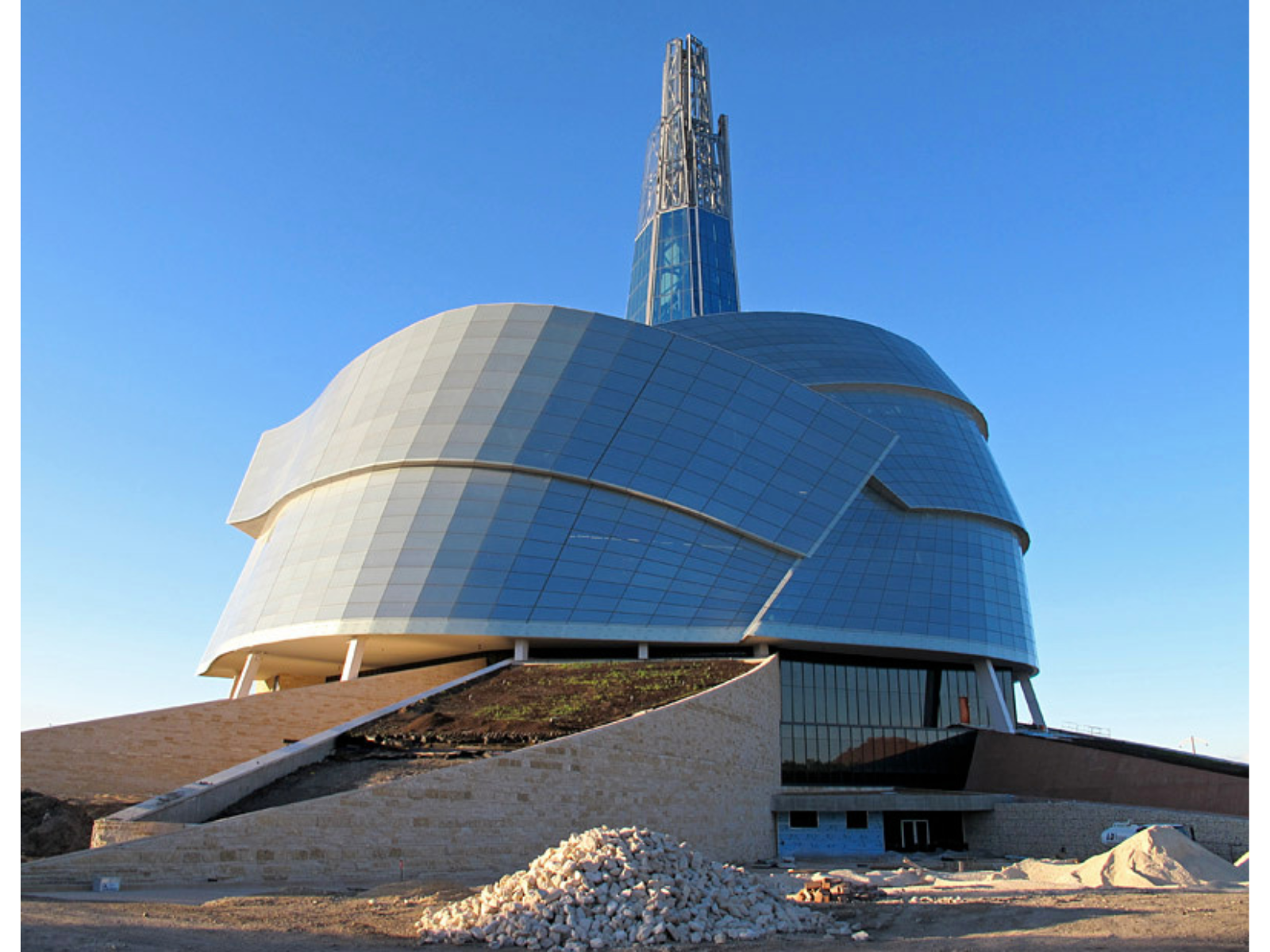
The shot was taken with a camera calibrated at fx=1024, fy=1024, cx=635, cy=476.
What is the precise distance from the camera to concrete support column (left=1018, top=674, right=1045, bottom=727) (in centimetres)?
4062

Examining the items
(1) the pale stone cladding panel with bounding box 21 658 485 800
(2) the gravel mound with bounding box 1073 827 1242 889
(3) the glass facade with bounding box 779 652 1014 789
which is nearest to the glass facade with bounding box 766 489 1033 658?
(3) the glass facade with bounding box 779 652 1014 789

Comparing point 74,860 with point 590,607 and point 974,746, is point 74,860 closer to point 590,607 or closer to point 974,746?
point 590,607

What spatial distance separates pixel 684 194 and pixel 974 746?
5855 centimetres

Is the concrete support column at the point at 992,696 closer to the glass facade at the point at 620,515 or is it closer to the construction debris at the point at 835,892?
the glass facade at the point at 620,515

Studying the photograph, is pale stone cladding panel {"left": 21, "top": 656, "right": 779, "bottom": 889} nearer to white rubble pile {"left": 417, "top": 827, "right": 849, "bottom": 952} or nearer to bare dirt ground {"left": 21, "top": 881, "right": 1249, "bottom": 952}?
bare dirt ground {"left": 21, "top": 881, "right": 1249, "bottom": 952}

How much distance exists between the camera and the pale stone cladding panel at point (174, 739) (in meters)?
25.6

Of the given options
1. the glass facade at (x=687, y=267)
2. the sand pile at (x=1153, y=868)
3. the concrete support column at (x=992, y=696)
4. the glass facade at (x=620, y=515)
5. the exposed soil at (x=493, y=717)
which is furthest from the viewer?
the glass facade at (x=687, y=267)

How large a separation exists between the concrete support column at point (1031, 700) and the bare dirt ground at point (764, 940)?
26671 mm

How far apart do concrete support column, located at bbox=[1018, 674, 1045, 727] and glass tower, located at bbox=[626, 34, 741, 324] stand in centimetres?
4353

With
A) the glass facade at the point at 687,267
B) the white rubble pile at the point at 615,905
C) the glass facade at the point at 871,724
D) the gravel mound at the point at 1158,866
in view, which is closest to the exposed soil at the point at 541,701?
the glass facade at the point at 871,724

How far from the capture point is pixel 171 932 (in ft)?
35.2

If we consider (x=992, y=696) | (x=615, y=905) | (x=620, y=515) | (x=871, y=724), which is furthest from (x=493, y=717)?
(x=992, y=696)

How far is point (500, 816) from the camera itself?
1934cm

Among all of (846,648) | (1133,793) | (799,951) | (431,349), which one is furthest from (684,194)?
(799,951)
